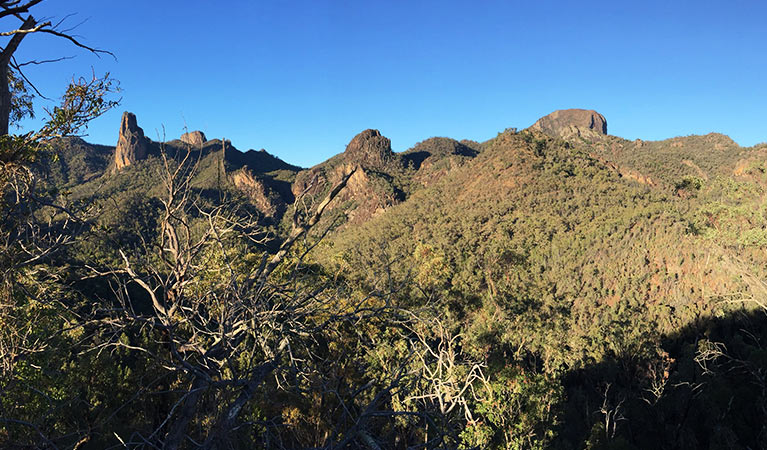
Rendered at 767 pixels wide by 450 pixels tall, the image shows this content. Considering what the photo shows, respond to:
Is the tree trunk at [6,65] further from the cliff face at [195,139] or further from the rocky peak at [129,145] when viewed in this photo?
the rocky peak at [129,145]

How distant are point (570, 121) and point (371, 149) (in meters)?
106

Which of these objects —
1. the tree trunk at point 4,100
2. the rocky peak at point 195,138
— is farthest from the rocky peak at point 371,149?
the rocky peak at point 195,138

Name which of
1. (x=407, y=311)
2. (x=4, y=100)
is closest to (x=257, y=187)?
(x=4, y=100)

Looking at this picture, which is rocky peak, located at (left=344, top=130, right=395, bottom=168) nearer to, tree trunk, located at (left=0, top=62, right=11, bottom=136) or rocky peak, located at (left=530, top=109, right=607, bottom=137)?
rocky peak, located at (left=530, top=109, right=607, bottom=137)

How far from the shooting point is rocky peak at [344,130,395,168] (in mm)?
124188

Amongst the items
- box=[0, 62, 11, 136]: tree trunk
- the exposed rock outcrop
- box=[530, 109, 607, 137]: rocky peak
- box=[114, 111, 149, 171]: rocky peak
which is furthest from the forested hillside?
box=[530, 109, 607, 137]: rocky peak

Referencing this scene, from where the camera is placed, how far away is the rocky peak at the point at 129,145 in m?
107

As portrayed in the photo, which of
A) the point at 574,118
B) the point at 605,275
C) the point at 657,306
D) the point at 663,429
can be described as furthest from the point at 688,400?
the point at 574,118

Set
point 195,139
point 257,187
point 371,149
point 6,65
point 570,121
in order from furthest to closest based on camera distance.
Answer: point 570,121 → point 371,149 → point 257,187 → point 6,65 → point 195,139

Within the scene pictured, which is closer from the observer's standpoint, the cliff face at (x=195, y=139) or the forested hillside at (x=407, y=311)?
the cliff face at (x=195, y=139)

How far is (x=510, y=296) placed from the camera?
31.1 m

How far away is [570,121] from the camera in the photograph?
556ft

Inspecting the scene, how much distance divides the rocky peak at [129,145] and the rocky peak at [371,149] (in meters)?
65.0

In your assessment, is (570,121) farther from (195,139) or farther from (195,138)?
(195,139)
